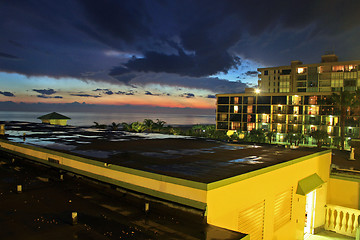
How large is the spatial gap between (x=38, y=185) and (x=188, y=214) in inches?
203

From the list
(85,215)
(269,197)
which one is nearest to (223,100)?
(269,197)

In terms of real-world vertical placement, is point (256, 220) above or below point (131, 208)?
below

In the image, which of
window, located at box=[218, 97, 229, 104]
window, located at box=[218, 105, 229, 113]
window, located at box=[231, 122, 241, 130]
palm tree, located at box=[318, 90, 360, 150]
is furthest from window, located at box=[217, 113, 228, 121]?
palm tree, located at box=[318, 90, 360, 150]

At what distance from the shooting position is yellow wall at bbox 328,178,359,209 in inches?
481

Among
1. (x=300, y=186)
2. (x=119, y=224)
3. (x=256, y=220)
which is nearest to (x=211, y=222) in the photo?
(x=119, y=224)

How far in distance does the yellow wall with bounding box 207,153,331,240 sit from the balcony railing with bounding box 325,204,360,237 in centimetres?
37

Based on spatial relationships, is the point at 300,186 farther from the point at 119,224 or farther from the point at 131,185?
the point at 119,224

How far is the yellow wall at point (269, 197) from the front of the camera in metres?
5.75

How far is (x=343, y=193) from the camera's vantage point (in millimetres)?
12531

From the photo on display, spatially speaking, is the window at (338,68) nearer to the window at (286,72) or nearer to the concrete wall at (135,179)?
the window at (286,72)

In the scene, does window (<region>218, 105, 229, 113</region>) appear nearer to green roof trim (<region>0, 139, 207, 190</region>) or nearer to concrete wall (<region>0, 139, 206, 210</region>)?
concrete wall (<region>0, 139, 206, 210</region>)

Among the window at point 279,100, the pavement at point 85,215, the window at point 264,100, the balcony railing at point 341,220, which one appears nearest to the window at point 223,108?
the window at point 264,100

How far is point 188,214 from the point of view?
5.61m

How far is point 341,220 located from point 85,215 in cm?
1208
